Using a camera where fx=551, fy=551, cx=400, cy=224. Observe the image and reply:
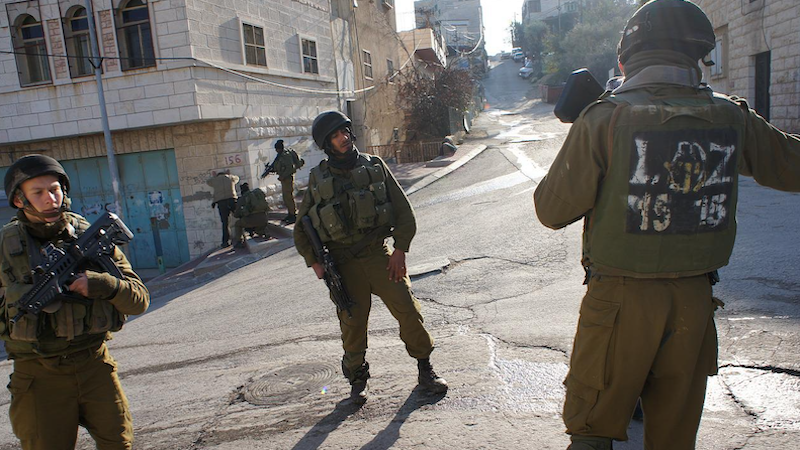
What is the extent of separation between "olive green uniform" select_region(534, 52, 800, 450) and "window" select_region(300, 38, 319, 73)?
48.0 feet

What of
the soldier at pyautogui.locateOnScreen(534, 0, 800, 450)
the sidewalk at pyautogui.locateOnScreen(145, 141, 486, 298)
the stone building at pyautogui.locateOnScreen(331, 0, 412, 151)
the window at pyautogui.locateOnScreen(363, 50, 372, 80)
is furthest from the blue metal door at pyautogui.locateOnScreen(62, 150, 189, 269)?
the soldier at pyautogui.locateOnScreen(534, 0, 800, 450)

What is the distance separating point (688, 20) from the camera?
2.01 m

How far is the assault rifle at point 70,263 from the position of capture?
2.35m

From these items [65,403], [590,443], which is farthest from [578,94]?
[65,403]

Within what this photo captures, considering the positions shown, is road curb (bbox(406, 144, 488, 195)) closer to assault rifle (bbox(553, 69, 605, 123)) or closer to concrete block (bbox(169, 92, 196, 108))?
concrete block (bbox(169, 92, 196, 108))

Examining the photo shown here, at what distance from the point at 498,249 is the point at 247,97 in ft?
28.3

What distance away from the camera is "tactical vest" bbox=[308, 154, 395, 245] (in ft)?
11.0

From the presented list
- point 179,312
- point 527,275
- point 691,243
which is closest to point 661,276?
point 691,243

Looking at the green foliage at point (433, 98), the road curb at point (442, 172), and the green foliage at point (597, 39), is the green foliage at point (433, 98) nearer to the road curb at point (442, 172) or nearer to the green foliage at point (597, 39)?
the road curb at point (442, 172)

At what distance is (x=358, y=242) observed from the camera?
11.4 ft

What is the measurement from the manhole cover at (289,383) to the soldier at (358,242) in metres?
0.49

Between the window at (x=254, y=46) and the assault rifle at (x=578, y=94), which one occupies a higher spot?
the window at (x=254, y=46)

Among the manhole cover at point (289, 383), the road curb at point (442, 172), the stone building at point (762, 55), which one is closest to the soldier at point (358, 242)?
the manhole cover at point (289, 383)

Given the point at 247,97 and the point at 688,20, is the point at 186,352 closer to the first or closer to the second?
the point at 688,20
